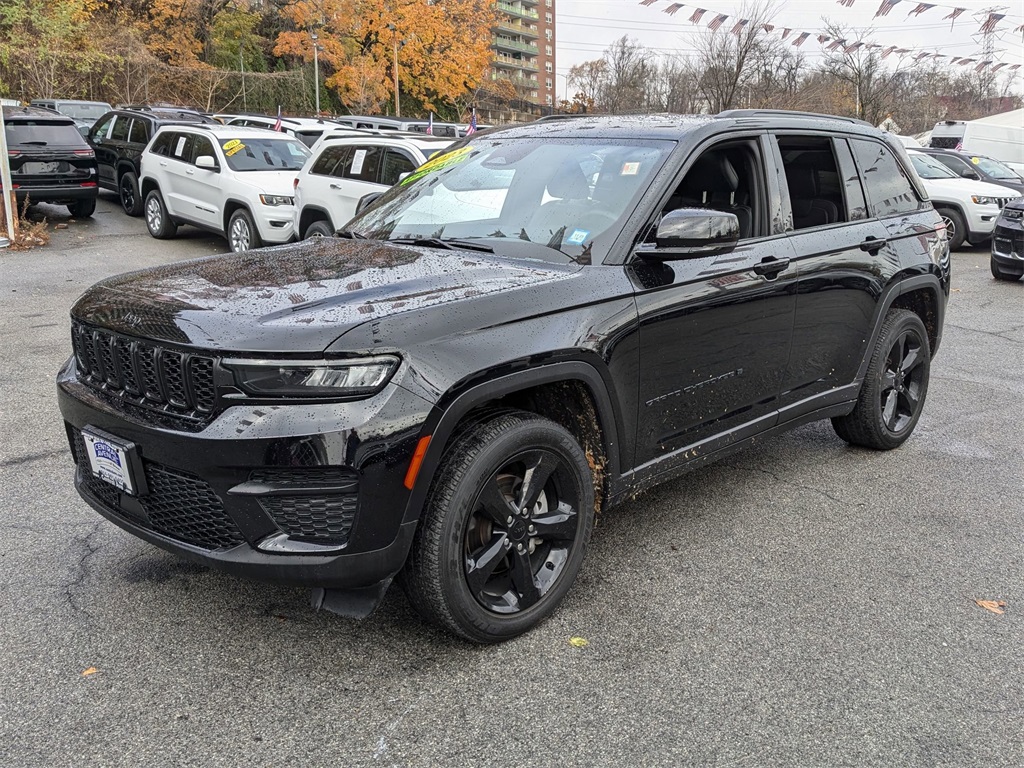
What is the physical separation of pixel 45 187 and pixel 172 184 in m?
2.45

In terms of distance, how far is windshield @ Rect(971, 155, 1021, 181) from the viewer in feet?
58.9

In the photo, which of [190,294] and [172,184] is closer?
[190,294]

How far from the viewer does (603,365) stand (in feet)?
11.0

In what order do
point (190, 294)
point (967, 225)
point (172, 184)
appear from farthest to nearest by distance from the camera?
point (967, 225), point (172, 184), point (190, 294)

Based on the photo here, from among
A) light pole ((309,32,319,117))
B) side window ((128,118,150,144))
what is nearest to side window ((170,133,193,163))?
side window ((128,118,150,144))

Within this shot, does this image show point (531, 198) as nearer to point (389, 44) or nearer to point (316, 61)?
point (316, 61)

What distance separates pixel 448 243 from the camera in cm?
385

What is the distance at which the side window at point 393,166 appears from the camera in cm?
1045

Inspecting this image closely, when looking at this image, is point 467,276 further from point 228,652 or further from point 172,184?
point 172,184

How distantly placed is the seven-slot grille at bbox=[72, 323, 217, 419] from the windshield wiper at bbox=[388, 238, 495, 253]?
1326 mm

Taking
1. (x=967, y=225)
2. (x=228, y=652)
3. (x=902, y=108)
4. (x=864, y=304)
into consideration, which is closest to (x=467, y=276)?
(x=228, y=652)

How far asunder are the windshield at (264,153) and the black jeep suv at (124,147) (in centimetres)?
280

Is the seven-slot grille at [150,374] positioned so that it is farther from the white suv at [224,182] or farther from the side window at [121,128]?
the side window at [121,128]

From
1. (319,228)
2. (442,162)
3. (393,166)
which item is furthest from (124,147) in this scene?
(442,162)
